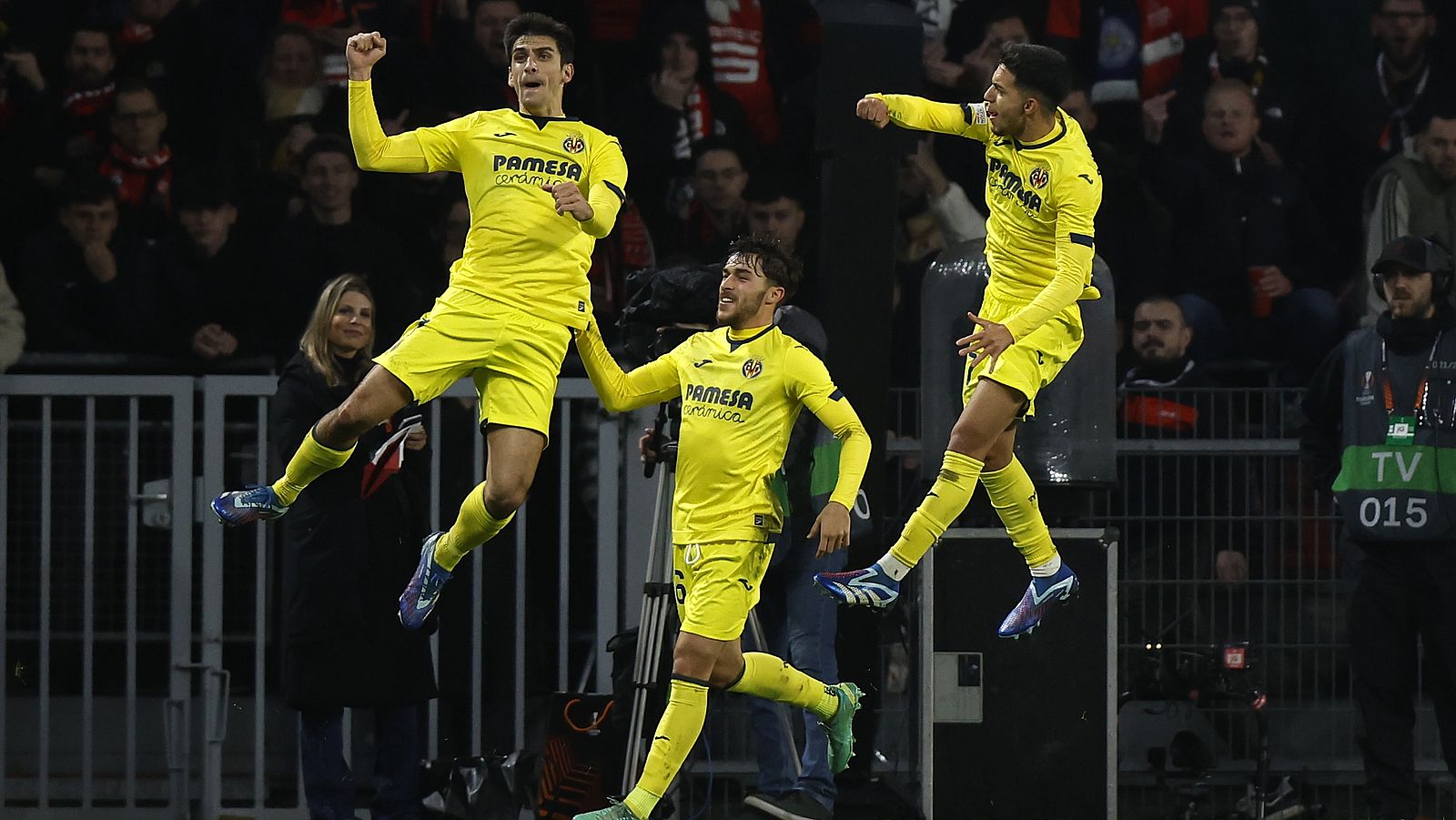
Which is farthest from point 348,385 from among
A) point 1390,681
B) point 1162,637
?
point 1390,681

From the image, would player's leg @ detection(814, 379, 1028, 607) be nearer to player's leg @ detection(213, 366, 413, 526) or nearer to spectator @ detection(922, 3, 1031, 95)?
player's leg @ detection(213, 366, 413, 526)

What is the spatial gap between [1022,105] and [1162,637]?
258cm

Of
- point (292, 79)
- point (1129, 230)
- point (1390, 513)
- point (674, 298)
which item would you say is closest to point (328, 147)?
point (292, 79)

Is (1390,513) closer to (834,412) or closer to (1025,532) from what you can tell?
(1025,532)

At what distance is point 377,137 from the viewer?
7105mm

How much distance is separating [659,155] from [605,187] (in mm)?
3089

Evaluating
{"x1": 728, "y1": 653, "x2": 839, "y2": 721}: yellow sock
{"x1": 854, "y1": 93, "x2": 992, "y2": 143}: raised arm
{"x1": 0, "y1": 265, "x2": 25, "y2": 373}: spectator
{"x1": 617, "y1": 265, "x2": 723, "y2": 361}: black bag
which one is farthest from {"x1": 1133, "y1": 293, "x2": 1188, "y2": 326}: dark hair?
{"x1": 0, "y1": 265, "x2": 25, "y2": 373}: spectator

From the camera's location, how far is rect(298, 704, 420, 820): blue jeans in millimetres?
7820

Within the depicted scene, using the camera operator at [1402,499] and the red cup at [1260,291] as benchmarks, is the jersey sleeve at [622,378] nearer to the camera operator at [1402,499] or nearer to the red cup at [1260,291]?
the camera operator at [1402,499]

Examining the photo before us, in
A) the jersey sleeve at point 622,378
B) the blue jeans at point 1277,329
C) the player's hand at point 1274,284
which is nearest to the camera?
the jersey sleeve at point 622,378

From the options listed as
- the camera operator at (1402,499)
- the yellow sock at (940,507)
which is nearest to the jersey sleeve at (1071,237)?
the yellow sock at (940,507)

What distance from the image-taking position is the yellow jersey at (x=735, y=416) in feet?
24.3

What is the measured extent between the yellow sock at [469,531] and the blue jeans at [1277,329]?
394cm

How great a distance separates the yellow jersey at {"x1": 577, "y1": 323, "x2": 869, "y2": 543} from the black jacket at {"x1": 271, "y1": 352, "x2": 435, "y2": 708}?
3.72 ft
